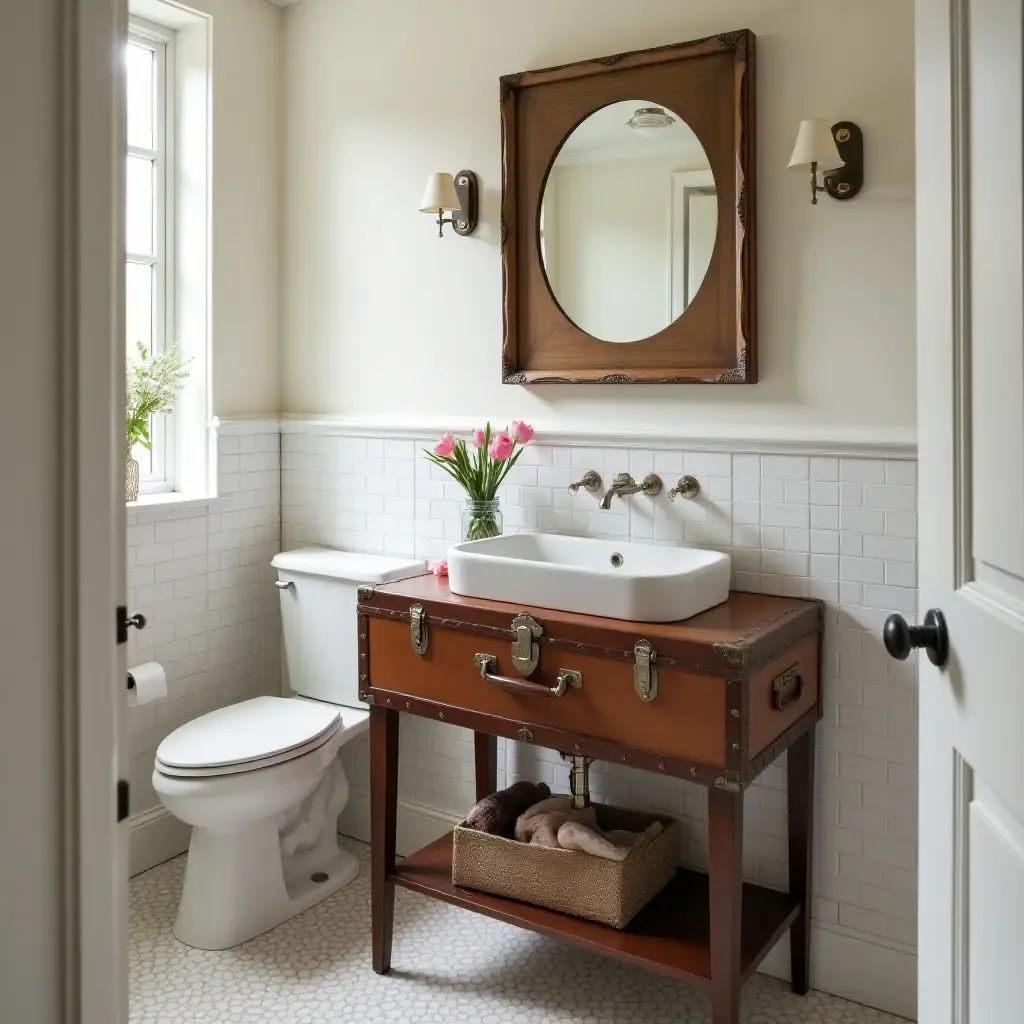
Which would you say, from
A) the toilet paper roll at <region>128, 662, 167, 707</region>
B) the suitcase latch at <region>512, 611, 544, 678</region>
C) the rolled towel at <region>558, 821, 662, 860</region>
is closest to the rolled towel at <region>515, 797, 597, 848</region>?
the rolled towel at <region>558, 821, 662, 860</region>

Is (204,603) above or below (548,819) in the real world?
above

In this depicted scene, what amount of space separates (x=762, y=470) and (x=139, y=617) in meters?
1.49

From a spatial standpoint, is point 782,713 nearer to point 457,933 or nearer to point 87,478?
point 457,933

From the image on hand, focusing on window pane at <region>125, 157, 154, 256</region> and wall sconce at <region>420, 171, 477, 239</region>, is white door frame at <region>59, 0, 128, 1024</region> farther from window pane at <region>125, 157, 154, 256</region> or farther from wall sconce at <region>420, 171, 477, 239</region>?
window pane at <region>125, 157, 154, 256</region>

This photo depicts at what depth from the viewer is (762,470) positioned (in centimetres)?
232

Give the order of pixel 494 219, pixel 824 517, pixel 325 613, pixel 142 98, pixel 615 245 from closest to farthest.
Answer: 1. pixel 824 517
2. pixel 615 245
3. pixel 494 219
4. pixel 325 613
5. pixel 142 98

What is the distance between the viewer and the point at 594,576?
2057 mm

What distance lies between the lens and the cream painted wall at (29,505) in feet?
2.88

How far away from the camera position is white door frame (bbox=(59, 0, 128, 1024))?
0.93 meters

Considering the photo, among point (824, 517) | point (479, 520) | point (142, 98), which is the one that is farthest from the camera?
point (142, 98)

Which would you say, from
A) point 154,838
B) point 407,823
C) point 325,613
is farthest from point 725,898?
point 154,838

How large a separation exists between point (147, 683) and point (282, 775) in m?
0.44

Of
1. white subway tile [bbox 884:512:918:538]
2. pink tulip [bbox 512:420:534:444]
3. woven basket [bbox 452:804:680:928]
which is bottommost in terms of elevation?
woven basket [bbox 452:804:680:928]

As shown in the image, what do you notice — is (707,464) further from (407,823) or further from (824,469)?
(407,823)
